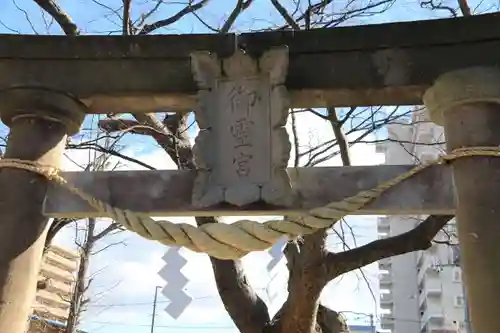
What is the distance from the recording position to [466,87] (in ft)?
10.5

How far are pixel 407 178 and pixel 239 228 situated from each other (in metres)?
0.99

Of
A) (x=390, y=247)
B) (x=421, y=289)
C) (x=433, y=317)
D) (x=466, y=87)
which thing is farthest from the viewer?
(x=421, y=289)

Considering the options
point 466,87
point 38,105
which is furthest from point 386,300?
point 38,105

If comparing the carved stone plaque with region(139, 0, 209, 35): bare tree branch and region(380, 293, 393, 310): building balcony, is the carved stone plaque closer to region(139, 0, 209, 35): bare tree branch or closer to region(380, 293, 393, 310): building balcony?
region(139, 0, 209, 35): bare tree branch

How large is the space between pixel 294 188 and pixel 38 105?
166 cm

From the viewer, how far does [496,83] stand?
3201 mm

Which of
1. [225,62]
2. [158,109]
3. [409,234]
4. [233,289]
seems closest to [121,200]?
[158,109]

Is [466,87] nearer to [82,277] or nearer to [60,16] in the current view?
[60,16]

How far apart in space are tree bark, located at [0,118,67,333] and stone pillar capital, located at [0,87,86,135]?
0.04 metres

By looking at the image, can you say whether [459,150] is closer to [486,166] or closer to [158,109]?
[486,166]

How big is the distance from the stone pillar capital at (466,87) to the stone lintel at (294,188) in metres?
0.40

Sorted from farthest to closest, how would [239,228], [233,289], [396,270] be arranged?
1. [396,270]
2. [233,289]
3. [239,228]

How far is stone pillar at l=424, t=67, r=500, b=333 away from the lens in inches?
112

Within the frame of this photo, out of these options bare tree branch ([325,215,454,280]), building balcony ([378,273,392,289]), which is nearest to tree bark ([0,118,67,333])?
bare tree branch ([325,215,454,280])
